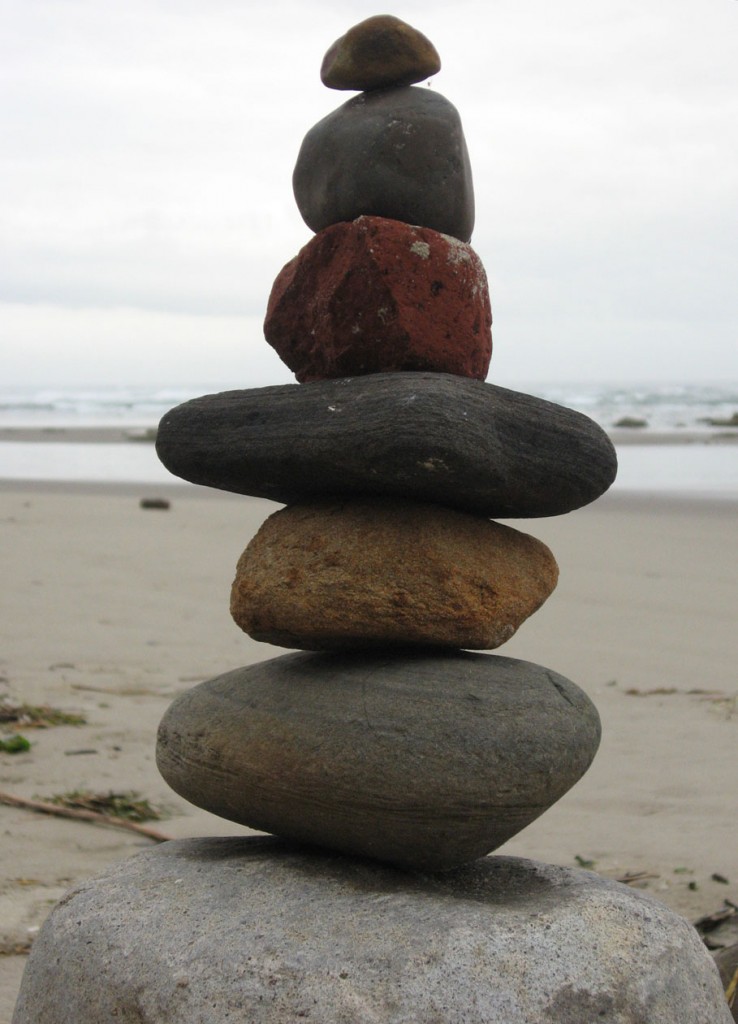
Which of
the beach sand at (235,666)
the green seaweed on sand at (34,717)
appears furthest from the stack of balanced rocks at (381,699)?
the green seaweed on sand at (34,717)

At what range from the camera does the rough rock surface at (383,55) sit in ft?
12.4

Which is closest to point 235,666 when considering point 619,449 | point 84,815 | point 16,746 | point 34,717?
point 34,717

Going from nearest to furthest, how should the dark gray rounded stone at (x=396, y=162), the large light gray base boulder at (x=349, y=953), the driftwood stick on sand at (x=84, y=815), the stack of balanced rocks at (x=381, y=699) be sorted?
the large light gray base boulder at (x=349, y=953), the stack of balanced rocks at (x=381, y=699), the dark gray rounded stone at (x=396, y=162), the driftwood stick on sand at (x=84, y=815)

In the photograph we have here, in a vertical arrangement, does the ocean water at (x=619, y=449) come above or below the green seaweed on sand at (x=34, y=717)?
below

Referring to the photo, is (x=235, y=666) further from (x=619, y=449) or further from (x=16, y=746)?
(x=619, y=449)

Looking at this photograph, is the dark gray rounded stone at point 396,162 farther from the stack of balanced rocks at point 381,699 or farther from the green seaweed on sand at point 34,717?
the green seaweed on sand at point 34,717

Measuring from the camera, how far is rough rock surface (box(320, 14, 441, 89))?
12.4 ft

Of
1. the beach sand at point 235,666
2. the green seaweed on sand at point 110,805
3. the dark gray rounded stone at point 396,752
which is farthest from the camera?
the green seaweed on sand at point 110,805

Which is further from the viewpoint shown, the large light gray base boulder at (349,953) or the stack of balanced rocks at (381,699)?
the stack of balanced rocks at (381,699)

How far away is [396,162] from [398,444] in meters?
1.03

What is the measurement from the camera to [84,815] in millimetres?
5562

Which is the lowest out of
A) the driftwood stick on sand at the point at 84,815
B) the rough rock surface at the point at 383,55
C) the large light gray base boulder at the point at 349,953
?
the driftwood stick on sand at the point at 84,815

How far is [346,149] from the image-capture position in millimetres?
3742

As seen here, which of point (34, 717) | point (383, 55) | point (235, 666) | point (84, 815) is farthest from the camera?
point (235, 666)
